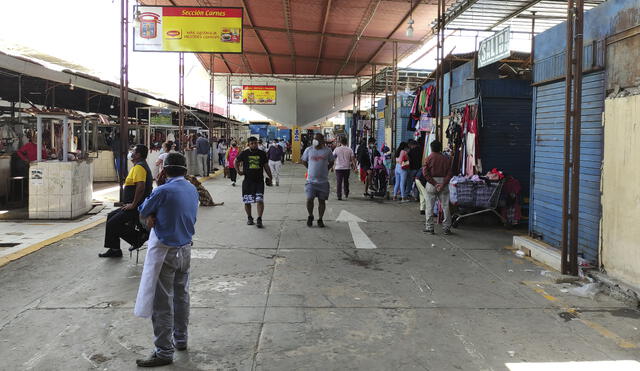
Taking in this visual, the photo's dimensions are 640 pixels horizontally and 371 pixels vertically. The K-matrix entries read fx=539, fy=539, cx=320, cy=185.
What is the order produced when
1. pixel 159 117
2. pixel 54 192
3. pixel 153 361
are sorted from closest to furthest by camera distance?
pixel 153 361 < pixel 54 192 < pixel 159 117

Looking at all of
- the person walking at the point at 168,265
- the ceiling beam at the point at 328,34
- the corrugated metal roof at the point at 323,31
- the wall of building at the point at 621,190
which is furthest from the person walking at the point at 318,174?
the ceiling beam at the point at 328,34

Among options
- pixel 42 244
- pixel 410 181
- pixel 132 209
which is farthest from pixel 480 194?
pixel 42 244

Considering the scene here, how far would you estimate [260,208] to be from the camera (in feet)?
32.9

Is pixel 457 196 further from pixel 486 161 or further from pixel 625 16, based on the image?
pixel 625 16

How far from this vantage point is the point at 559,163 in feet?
24.5

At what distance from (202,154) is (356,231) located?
43.3ft

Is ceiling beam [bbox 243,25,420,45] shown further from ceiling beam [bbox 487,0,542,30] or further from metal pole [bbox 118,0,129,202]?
ceiling beam [bbox 487,0,542,30]

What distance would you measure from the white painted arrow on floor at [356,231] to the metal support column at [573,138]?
2.88 meters

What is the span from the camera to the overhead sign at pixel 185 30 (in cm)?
1305

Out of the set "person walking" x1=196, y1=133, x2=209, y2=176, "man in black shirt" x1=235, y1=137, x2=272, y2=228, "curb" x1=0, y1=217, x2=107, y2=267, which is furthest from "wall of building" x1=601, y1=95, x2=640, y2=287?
"person walking" x1=196, y1=133, x2=209, y2=176

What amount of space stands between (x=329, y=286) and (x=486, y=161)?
6.24 metres

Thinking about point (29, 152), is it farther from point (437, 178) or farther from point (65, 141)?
point (437, 178)

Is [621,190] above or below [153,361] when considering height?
above

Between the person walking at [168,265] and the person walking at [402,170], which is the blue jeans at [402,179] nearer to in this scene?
the person walking at [402,170]
